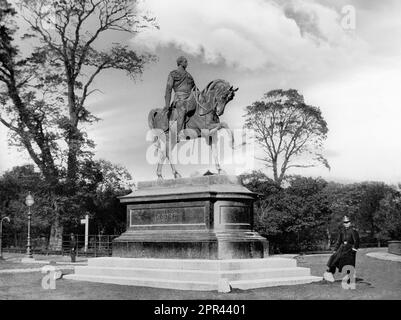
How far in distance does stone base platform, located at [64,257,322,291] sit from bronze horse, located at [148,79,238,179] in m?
3.08

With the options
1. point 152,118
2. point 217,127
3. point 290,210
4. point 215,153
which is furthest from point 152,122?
point 290,210

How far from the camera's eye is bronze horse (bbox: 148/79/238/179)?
1809 centimetres

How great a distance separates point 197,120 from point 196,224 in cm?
328

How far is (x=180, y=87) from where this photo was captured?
62.1 feet

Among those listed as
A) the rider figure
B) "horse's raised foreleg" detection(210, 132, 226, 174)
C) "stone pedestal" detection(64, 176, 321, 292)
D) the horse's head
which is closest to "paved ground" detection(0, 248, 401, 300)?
"stone pedestal" detection(64, 176, 321, 292)

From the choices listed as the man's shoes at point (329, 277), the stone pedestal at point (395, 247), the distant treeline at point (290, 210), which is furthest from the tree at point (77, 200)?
the man's shoes at point (329, 277)

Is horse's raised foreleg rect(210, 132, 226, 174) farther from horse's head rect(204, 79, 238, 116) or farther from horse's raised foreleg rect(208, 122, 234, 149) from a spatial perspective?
horse's head rect(204, 79, 238, 116)

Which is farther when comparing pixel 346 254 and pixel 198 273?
pixel 346 254

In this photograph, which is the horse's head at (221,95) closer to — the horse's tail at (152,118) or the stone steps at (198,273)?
the horse's tail at (152,118)

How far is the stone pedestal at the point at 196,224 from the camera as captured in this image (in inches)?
644

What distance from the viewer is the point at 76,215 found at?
38.0 metres

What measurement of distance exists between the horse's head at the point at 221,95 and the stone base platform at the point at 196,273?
4.56 meters

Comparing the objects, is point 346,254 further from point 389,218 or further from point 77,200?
point 389,218
